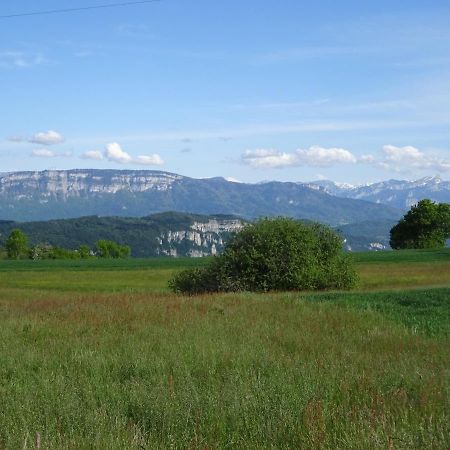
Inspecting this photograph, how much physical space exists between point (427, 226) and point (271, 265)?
8237 centimetres

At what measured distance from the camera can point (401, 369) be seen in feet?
30.3

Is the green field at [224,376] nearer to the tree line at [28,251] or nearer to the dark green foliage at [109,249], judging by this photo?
the tree line at [28,251]

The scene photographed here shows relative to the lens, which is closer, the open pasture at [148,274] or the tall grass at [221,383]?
the tall grass at [221,383]

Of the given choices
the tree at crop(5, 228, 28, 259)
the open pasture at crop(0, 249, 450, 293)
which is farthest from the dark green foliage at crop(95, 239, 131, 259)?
the open pasture at crop(0, 249, 450, 293)

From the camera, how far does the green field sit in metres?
6.20

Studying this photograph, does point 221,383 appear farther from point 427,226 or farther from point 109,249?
point 109,249

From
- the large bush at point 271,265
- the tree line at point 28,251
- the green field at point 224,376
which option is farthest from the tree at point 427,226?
the green field at point 224,376

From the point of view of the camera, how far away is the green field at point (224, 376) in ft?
20.3

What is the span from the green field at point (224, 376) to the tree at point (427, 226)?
93.3m

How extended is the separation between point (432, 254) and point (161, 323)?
64483mm

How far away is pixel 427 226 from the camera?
360ft

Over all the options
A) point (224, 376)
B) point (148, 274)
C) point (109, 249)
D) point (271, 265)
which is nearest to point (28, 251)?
point (109, 249)

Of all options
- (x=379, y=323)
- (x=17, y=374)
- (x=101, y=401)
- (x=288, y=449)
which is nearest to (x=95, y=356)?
(x=17, y=374)

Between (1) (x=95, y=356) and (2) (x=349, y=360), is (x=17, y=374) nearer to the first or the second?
(1) (x=95, y=356)
